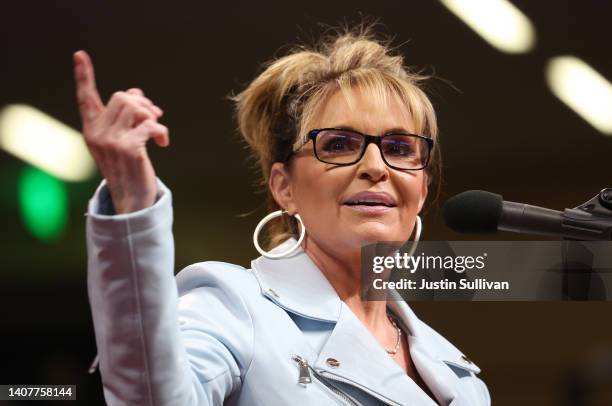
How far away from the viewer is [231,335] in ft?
4.38

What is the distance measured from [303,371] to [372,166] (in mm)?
397

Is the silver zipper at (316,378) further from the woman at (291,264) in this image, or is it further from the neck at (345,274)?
the neck at (345,274)

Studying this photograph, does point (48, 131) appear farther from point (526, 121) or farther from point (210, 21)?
point (526, 121)

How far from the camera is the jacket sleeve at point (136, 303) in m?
1.00

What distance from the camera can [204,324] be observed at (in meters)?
1.32

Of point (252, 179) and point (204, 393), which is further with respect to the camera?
point (252, 179)

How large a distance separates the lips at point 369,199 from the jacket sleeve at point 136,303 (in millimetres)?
533

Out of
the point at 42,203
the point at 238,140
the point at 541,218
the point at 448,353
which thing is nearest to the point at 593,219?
the point at 541,218

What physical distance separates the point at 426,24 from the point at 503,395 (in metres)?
0.87

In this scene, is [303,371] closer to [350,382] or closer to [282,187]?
[350,382]

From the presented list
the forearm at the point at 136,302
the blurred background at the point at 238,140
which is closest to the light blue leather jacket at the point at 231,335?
the forearm at the point at 136,302

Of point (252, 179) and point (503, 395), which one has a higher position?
point (252, 179)

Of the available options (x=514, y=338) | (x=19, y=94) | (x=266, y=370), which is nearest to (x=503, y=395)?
(x=514, y=338)

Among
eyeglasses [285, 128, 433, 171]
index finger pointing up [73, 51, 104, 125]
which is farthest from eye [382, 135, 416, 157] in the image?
index finger pointing up [73, 51, 104, 125]
